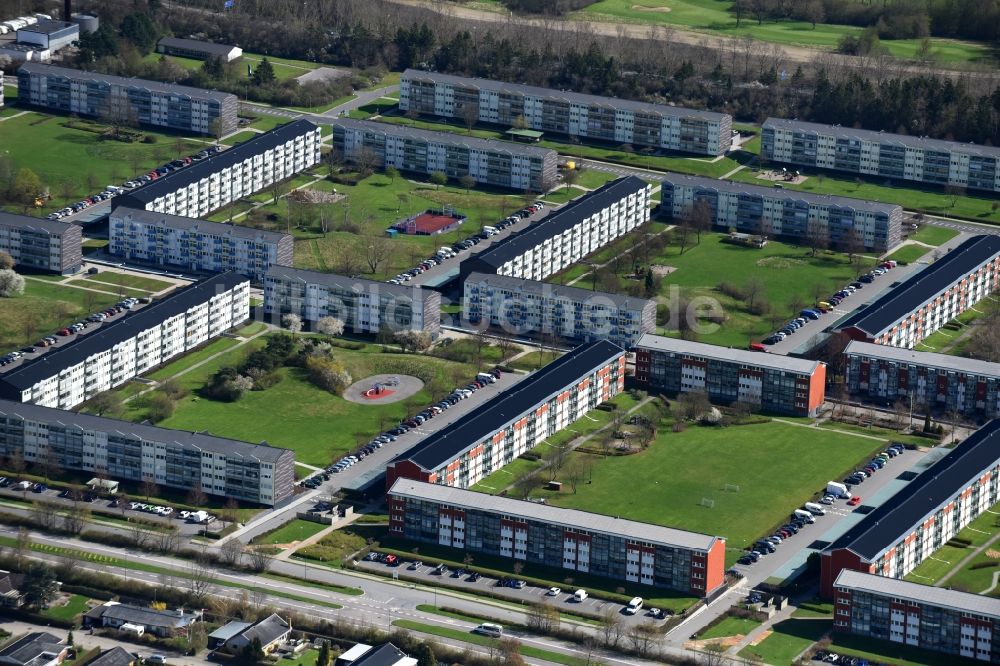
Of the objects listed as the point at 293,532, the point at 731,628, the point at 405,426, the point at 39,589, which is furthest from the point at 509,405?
the point at 39,589

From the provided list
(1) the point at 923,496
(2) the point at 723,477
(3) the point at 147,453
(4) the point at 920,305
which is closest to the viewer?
(1) the point at 923,496

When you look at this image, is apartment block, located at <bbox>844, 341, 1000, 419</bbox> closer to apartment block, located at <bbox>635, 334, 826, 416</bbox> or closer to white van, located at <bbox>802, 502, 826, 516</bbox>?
apartment block, located at <bbox>635, 334, 826, 416</bbox>

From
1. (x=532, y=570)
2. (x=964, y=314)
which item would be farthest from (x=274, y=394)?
(x=964, y=314)

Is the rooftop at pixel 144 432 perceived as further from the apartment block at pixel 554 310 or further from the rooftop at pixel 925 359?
the rooftop at pixel 925 359

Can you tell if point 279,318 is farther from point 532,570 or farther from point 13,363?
point 532,570

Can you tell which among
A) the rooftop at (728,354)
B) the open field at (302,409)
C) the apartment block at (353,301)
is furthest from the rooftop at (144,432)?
the rooftop at (728,354)

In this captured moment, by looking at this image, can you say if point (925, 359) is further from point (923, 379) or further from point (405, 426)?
point (405, 426)
